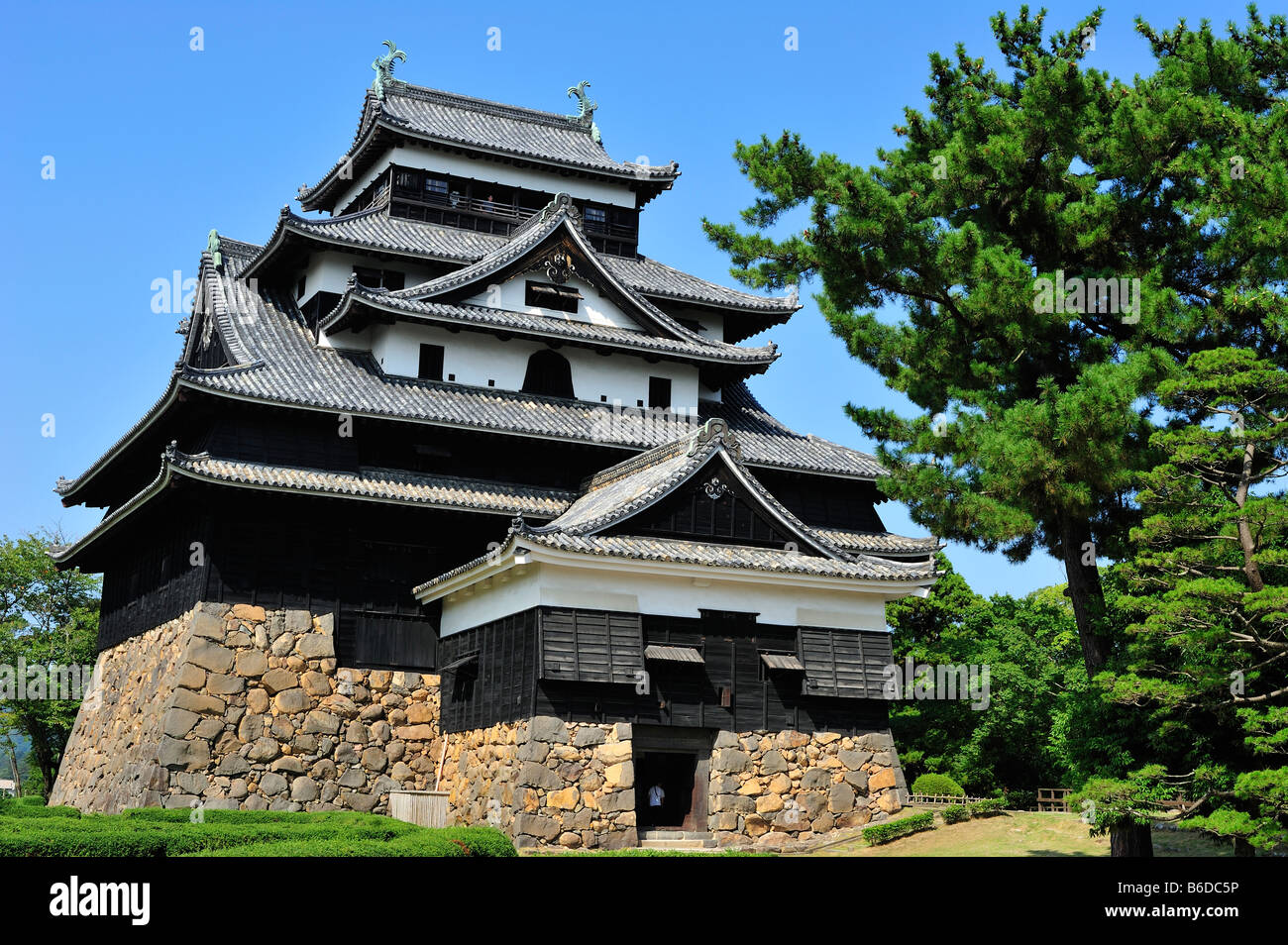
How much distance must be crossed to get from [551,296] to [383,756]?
37.7 ft

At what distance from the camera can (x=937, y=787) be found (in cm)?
2795

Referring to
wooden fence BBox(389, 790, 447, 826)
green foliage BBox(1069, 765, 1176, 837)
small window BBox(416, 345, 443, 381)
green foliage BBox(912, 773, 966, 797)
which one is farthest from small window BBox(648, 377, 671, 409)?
green foliage BBox(1069, 765, 1176, 837)

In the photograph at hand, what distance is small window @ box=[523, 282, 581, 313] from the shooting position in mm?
29250

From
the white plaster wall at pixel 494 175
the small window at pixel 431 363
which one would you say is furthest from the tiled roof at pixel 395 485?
the white plaster wall at pixel 494 175

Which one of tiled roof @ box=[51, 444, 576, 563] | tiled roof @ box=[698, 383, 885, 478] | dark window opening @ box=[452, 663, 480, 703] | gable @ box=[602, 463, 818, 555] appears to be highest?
tiled roof @ box=[698, 383, 885, 478]

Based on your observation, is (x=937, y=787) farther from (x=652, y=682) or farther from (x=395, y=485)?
(x=395, y=485)

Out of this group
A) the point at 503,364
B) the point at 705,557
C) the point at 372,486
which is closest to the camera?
the point at 705,557

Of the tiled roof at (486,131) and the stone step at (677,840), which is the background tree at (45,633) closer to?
the tiled roof at (486,131)

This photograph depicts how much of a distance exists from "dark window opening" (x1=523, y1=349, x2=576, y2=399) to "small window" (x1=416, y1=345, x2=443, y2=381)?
2133 millimetres

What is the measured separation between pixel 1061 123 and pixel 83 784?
24.6m

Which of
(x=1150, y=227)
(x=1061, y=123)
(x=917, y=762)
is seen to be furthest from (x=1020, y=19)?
(x=917, y=762)

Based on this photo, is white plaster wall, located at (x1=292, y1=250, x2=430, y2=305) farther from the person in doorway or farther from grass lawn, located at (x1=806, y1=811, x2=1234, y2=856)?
grass lawn, located at (x1=806, y1=811, x2=1234, y2=856)

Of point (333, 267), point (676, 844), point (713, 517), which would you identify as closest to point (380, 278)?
point (333, 267)

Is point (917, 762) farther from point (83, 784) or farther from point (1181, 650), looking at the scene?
point (83, 784)
